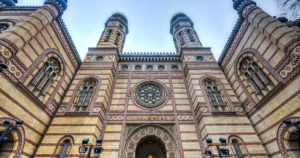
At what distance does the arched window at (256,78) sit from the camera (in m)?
7.42

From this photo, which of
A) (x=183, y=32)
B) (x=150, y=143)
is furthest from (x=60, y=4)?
(x=183, y=32)

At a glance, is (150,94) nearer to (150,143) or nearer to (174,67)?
(150,143)

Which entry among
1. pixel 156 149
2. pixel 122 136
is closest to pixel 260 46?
pixel 156 149

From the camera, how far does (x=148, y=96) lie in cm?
993

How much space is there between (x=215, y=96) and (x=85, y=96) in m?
8.68

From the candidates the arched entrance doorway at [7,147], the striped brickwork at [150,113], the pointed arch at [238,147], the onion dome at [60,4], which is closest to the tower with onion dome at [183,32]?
the striped brickwork at [150,113]

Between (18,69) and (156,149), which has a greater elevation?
(18,69)

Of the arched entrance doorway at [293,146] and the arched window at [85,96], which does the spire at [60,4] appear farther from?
the arched entrance doorway at [293,146]

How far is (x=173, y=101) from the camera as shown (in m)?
9.49

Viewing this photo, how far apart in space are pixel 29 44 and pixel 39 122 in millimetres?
4081

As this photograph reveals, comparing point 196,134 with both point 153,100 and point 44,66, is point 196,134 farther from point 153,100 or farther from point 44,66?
point 44,66

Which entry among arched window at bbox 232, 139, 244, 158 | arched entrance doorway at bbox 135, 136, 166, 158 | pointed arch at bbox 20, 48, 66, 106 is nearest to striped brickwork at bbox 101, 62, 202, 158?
arched entrance doorway at bbox 135, 136, 166, 158

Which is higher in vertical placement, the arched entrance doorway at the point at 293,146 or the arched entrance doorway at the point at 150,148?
the arched entrance doorway at the point at 150,148

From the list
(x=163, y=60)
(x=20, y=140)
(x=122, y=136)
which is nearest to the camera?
(x=20, y=140)
